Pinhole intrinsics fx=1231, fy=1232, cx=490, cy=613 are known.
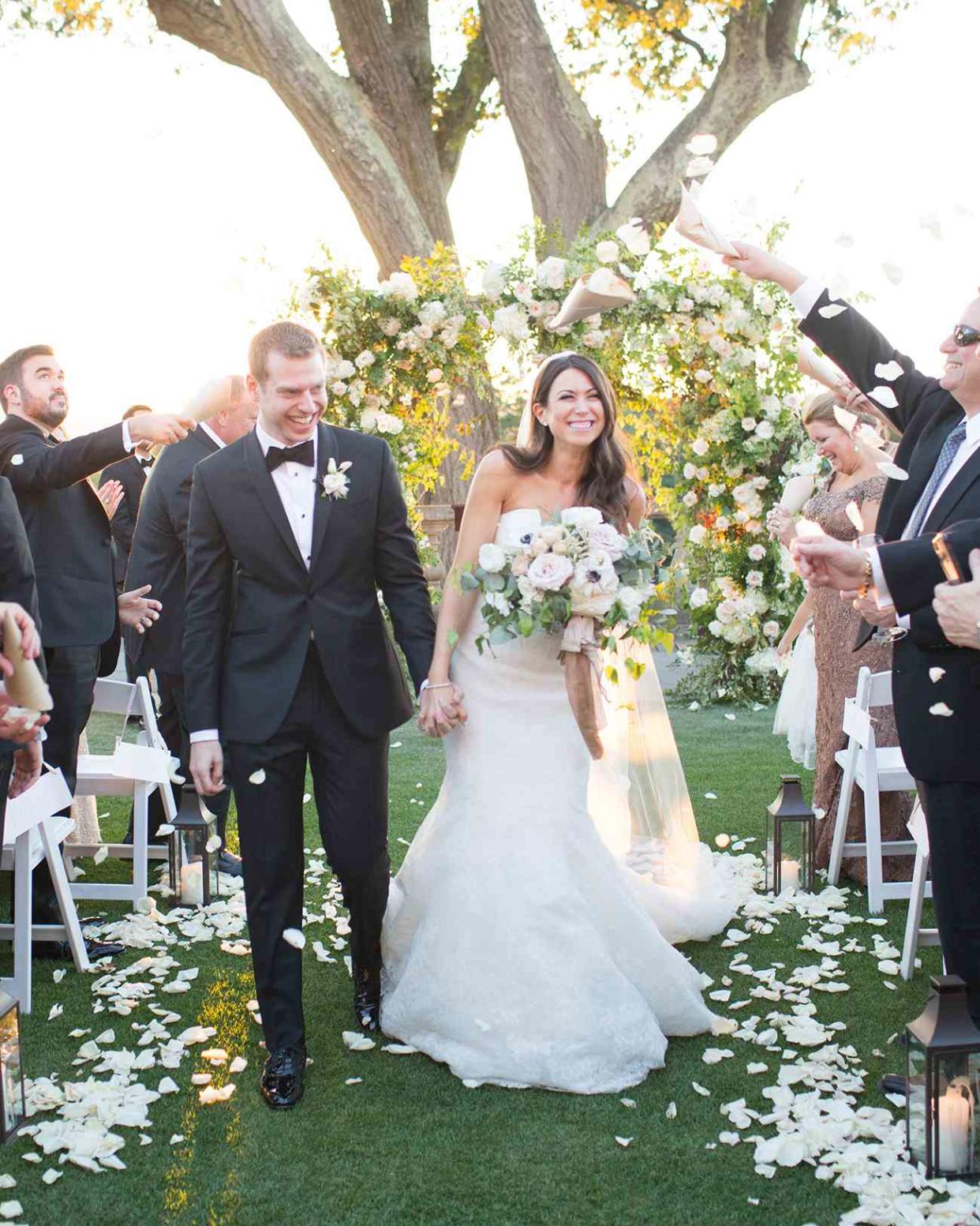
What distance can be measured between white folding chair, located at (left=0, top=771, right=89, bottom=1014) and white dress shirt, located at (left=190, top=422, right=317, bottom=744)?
1.46m

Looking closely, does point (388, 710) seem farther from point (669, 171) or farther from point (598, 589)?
point (669, 171)

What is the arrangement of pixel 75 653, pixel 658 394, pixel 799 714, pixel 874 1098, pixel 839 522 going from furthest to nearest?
pixel 658 394, pixel 799 714, pixel 839 522, pixel 75 653, pixel 874 1098

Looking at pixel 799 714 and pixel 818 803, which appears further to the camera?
pixel 799 714

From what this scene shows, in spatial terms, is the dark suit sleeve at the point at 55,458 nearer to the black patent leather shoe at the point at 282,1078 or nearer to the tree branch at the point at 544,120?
the black patent leather shoe at the point at 282,1078

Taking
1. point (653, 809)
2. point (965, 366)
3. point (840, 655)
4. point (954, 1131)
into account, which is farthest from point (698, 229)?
point (840, 655)

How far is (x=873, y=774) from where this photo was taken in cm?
505

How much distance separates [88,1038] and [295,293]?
21.2ft

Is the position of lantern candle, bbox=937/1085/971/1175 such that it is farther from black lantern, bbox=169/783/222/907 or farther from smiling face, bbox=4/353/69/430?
smiling face, bbox=4/353/69/430

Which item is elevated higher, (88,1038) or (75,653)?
(75,653)

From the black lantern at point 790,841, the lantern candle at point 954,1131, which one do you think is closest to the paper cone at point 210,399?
the black lantern at point 790,841

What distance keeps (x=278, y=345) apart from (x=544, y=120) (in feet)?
33.0

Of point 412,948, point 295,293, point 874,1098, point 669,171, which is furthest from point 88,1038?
point 669,171

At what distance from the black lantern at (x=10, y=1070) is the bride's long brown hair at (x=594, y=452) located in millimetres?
2168

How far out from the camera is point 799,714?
7.82m
